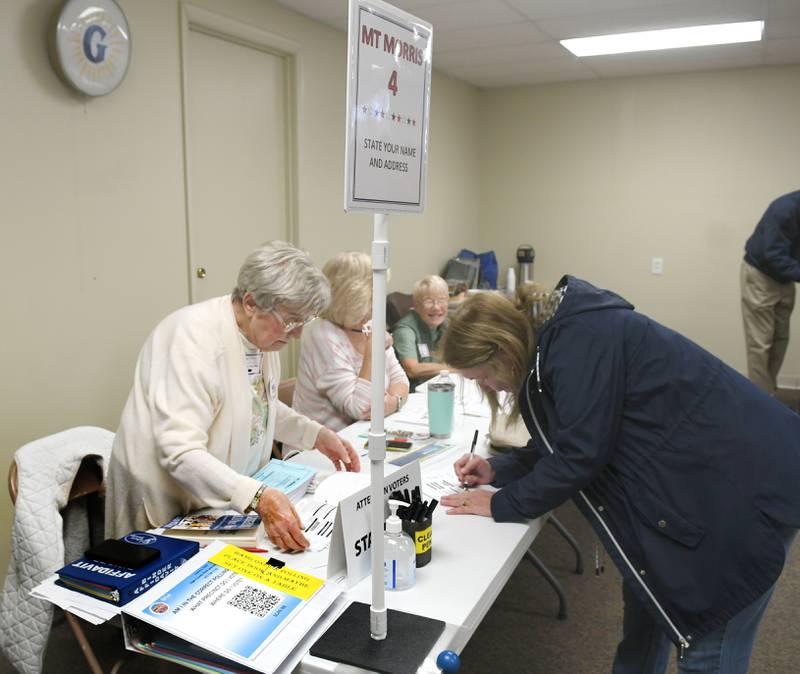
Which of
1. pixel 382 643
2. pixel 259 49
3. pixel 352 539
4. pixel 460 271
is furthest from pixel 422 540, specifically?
pixel 460 271

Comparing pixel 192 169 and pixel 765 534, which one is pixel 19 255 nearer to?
pixel 192 169

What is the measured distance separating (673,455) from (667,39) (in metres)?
3.80

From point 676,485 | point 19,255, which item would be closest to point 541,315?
point 676,485

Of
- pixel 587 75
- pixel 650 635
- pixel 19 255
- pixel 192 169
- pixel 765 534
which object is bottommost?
pixel 650 635

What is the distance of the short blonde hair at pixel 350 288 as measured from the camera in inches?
105

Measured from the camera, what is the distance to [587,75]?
552cm

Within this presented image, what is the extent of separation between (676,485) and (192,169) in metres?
2.63

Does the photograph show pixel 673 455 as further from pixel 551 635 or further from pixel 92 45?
pixel 92 45

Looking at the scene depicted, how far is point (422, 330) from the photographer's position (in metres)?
3.76

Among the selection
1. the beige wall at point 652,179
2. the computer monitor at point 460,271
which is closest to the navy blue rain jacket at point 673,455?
the computer monitor at point 460,271

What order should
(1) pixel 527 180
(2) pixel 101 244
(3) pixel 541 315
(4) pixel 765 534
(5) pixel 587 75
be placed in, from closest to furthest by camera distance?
1. (4) pixel 765 534
2. (3) pixel 541 315
3. (2) pixel 101 244
4. (5) pixel 587 75
5. (1) pixel 527 180

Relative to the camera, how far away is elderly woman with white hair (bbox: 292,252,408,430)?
8.71ft

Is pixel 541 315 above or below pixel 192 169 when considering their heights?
below

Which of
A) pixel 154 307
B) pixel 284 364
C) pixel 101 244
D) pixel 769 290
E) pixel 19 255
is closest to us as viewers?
pixel 19 255
